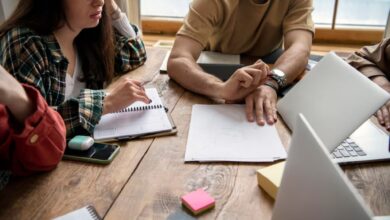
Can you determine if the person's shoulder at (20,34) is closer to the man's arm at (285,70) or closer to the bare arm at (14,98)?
the bare arm at (14,98)

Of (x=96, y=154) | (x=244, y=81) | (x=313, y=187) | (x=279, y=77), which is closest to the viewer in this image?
(x=313, y=187)

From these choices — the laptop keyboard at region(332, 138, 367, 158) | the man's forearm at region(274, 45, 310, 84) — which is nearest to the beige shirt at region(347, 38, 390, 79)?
the man's forearm at region(274, 45, 310, 84)

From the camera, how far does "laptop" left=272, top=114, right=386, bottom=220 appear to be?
16.9 inches

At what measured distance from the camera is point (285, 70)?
4.34ft

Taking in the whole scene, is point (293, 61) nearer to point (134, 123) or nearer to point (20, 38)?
point (134, 123)

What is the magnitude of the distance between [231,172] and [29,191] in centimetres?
43

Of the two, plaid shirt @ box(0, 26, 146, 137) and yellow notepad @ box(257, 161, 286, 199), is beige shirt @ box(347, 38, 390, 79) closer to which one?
yellow notepad @ box(257, 161, 286, 199)

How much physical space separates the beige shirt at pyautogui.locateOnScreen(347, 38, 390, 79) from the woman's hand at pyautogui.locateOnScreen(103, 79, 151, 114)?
0.76 metres

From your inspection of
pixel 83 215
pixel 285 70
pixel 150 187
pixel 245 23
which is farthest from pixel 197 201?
pixel 245 23

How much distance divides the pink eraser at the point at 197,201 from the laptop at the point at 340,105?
24 centimetres

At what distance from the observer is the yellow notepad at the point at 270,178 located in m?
0.75

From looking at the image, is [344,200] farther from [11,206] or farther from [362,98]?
[11,206]

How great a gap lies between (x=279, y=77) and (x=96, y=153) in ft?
2.19

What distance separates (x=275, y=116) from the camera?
1080mm
